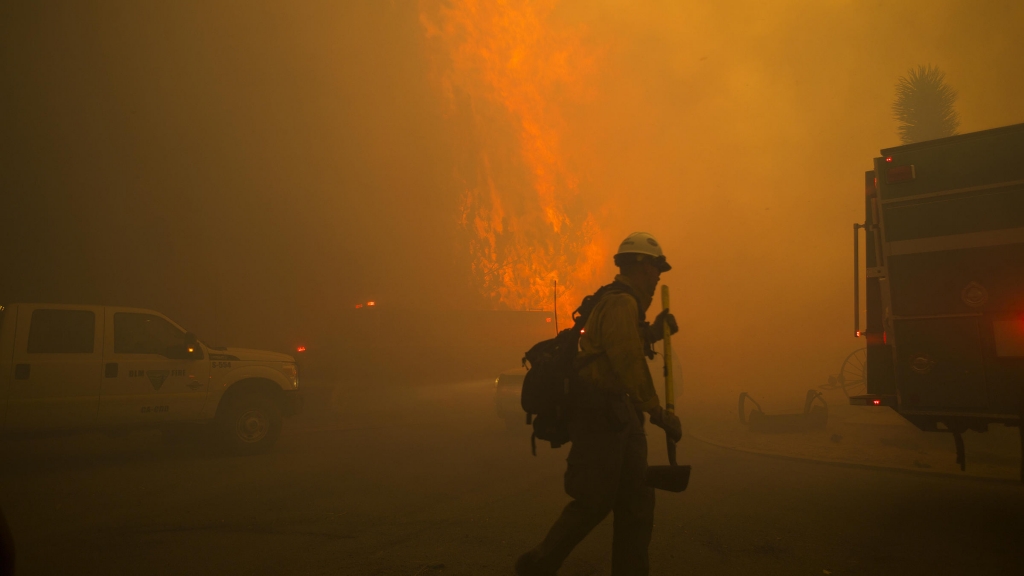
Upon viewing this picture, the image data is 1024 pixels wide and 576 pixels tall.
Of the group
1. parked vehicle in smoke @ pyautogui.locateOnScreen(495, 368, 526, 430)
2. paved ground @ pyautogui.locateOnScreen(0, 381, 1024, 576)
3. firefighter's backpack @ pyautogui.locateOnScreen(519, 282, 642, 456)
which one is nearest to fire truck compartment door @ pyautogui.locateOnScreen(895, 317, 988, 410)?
paved ground @ pyautogui.locateOnScreen(0, 381, 1024, 576)

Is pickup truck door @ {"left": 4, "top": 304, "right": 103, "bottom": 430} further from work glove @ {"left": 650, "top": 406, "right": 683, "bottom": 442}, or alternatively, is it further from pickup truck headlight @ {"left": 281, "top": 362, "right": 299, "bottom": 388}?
work glove @ {"left": 650, "top": 406, "right": 683, "bottom": 442}

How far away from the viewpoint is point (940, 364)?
5.14 meters

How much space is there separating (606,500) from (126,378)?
25.0ft

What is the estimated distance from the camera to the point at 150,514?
5.88 metres

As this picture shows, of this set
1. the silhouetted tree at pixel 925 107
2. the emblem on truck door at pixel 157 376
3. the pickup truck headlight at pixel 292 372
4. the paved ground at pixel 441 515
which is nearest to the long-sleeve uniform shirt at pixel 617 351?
the paved ground at pixel 441 515

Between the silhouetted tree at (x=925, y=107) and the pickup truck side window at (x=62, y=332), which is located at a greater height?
the silhouetted tree at (x=925, y=107)

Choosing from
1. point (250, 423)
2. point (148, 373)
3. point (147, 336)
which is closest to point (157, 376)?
point (148, 373)

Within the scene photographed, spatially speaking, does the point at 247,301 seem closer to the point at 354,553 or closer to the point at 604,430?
the point at 354,553

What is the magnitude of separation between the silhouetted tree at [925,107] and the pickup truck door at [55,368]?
56.0 ft

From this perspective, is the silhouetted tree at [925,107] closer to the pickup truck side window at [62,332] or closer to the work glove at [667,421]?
the work glove at [667,421]

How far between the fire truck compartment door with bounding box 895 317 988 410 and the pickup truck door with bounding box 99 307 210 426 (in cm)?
864

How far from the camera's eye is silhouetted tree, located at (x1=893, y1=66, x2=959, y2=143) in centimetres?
1484

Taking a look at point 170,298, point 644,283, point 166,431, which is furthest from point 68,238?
point 644,283

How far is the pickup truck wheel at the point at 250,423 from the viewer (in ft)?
30.4
